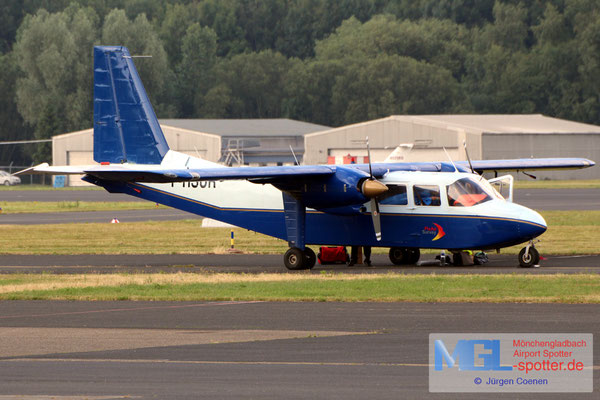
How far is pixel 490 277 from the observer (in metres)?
23.0

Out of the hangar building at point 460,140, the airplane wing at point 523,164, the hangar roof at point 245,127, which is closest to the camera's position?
the airplane wing at point 523,164

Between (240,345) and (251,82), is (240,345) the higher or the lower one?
the lower one

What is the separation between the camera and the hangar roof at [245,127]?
4259 inches

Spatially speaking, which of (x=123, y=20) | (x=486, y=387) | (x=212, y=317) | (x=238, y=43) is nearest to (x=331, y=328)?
(x=212, y=317)

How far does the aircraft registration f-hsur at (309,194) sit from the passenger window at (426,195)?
0.03 metres

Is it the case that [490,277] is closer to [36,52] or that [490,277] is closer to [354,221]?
[354,221]

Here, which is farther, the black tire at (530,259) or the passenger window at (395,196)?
the passenger window at (395,196)

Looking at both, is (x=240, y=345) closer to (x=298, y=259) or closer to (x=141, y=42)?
(x=298, y=259)

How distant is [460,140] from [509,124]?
32.7ft

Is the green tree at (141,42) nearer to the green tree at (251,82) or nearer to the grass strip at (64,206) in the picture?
the green tree at (251,82)

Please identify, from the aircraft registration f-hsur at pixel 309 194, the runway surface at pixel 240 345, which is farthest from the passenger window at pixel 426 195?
→ the runway surface at pixel 240 345

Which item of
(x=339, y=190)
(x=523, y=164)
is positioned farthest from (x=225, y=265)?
(x=523, y=164)

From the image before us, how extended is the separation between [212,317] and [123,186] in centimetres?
1254

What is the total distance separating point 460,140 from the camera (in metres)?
96.3
